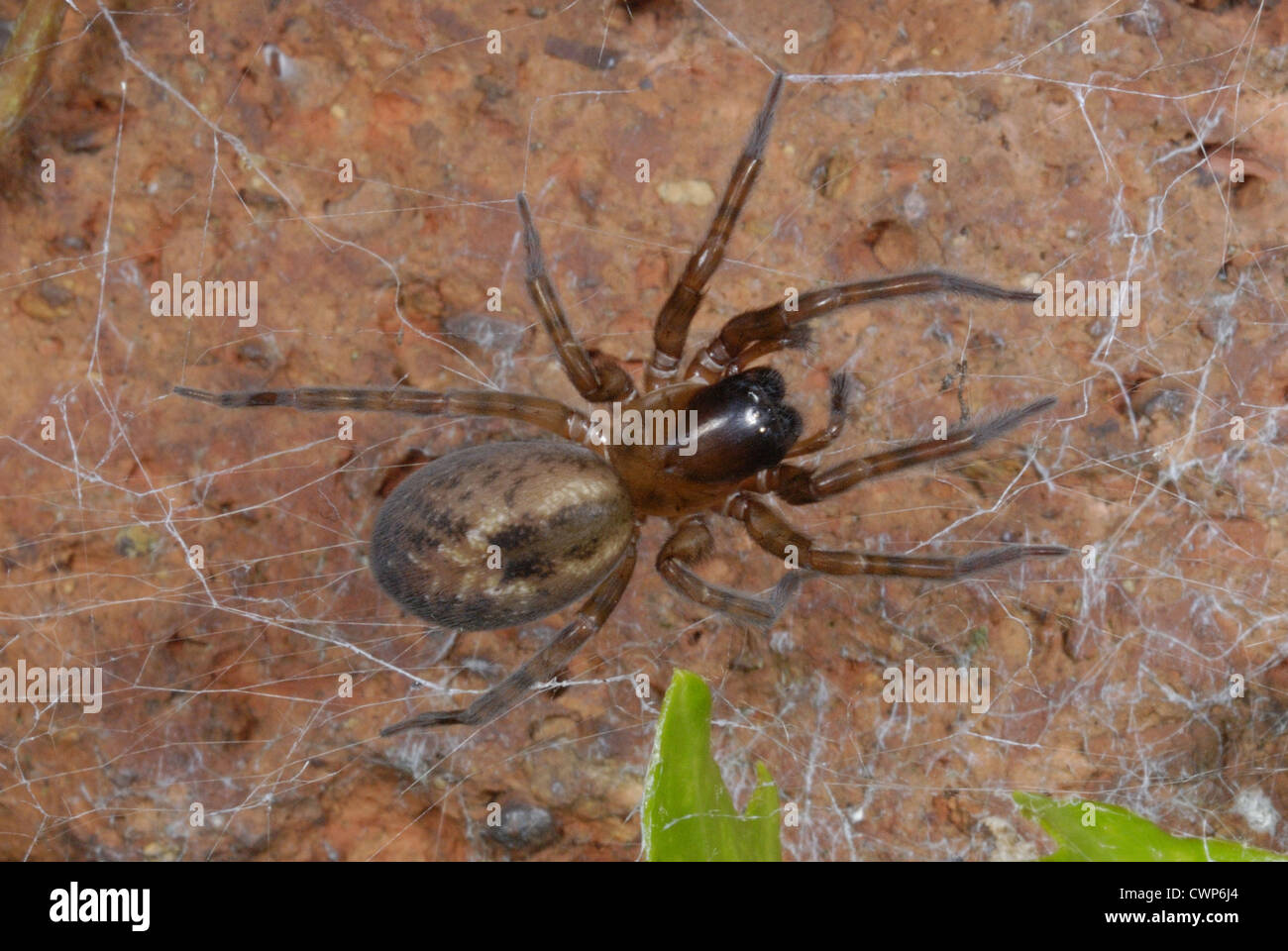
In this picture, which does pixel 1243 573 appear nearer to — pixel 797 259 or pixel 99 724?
pixel 797 259

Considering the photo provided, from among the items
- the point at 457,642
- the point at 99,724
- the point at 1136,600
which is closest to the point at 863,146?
the point at 1136,600

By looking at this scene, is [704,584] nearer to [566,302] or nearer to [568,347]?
[568,347]

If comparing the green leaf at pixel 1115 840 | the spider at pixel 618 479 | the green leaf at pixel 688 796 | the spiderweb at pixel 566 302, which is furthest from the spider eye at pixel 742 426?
the green leaf at pixel 1115 840

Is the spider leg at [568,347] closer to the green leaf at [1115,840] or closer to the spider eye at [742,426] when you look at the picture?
the spider eye at [742,426]

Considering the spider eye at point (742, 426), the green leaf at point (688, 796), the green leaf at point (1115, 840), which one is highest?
the spider eye at point (742, 426)

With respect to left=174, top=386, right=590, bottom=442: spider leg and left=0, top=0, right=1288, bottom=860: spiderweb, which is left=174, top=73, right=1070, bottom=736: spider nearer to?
left=174, top=386, right=590, bottom=442: spider leg

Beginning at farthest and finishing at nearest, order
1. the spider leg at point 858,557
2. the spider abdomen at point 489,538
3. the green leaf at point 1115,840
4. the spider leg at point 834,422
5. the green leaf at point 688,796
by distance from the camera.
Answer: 1. the spider leg at point 834,422
2. the spider leg at point 858,557
3. the spider abdomen at point 489,538
4. the green leaf at point 1115,840
5. the green leaf at point 688,796

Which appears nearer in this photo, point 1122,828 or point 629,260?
point 1122,828
